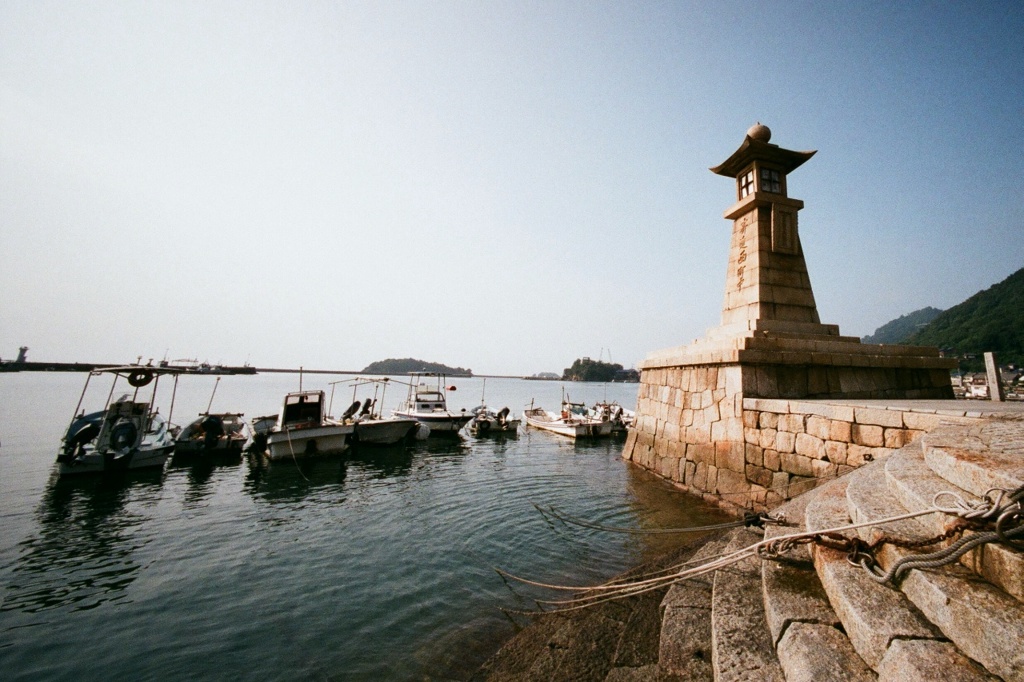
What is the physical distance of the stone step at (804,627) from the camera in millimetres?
2096

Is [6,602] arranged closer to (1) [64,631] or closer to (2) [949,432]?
(1) [64,631]

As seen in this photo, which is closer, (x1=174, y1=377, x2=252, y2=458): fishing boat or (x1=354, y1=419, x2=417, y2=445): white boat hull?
(x1=174, y1=377, x2=252, y2=458): fishing boat

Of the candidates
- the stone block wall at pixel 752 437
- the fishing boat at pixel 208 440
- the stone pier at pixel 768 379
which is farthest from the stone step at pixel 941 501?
the fishing boat at pixel 208 440

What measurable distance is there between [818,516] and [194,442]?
24901 millimetres

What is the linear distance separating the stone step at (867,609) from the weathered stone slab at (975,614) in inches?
3.8

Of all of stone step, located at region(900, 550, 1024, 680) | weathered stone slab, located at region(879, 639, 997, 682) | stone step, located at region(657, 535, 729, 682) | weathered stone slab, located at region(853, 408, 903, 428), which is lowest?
stone step, located at region(657, 535, 729, 682)

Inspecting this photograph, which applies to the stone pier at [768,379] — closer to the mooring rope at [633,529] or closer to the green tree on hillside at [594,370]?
the mooring rope at [633,529]

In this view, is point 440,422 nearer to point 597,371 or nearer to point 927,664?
point 927,664

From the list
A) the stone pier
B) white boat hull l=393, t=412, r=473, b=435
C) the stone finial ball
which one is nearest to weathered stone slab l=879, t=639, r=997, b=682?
the stone pier

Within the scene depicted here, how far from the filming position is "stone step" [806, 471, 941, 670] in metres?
2.03

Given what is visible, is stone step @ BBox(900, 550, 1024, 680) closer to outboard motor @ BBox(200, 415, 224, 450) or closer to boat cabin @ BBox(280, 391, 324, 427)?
boat cabin @ BBox(280, 391, 324, 427)

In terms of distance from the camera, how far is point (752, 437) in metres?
8.48

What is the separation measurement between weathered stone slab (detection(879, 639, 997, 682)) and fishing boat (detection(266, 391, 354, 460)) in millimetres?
19108

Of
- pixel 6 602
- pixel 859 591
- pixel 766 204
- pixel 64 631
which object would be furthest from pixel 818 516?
pixel 6 602
